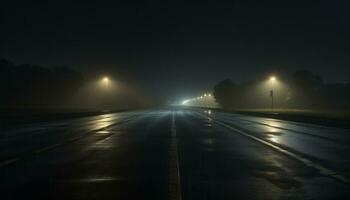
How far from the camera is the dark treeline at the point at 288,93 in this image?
152m

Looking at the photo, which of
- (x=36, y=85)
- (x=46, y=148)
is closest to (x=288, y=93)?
(x=36, y=85)

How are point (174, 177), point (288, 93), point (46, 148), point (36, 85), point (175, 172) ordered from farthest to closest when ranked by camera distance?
1. point (288, 93)
2. point (36, 85)
3. point (46, 148)
4. point (175, 172)
5. point (174, 177)

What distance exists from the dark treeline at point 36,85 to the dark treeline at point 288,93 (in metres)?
55.4

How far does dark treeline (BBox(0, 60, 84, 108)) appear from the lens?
429 ft

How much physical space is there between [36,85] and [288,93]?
8623 cm

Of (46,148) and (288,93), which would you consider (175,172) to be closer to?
(46,148)

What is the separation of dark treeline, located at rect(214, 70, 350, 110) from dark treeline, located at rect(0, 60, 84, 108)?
55.4 meters

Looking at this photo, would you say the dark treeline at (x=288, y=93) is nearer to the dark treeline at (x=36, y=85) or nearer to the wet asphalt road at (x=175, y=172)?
the dark treeline at (x=36, y=85)

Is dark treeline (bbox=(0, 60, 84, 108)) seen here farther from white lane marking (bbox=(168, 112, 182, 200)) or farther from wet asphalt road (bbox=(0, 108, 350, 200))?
white lane marking (bbox=(168, 112, 182, 200))

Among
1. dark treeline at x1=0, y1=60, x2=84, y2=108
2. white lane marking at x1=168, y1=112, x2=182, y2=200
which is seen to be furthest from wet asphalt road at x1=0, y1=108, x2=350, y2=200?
dark treeline at x1=0, y1=60, x2=84, y2=108

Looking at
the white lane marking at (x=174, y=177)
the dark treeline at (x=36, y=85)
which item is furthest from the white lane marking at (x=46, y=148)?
the dark treeline at (x=36, y=85)

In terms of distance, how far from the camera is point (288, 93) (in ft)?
552

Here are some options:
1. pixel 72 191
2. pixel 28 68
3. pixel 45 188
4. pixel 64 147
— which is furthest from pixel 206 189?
pixel 28 68

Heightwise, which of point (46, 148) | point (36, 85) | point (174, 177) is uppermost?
point (36, 85)
